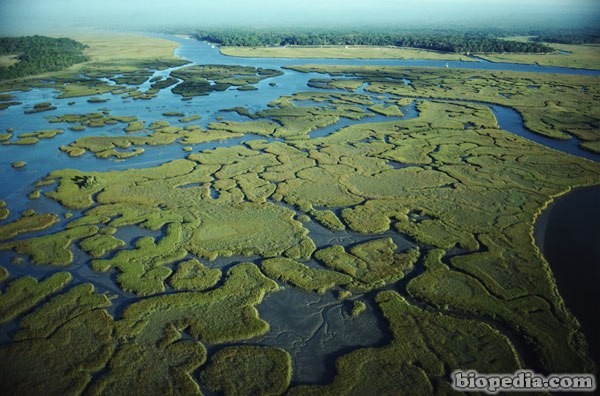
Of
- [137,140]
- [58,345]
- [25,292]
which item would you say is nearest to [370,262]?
[58,345]

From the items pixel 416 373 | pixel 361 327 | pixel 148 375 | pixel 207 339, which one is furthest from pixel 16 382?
pixel 416 373

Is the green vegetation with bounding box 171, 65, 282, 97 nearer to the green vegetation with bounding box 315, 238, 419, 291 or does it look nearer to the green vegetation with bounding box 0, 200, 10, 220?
the green vegetation with bounding box 0, 200, 10, 220

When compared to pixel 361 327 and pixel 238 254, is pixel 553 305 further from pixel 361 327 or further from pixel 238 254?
pixel 238 254

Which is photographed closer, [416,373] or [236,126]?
[416,373]

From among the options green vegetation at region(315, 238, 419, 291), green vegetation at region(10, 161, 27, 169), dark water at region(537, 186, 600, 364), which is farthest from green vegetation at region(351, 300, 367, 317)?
green vegetation at region(10, 161, 27, 169)

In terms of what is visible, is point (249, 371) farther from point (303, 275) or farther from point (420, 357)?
point (420, 357)

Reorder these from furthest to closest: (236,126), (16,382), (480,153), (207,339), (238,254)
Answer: (236,126) < (480,153) < (238,254) < (207,339) < (16,382)
